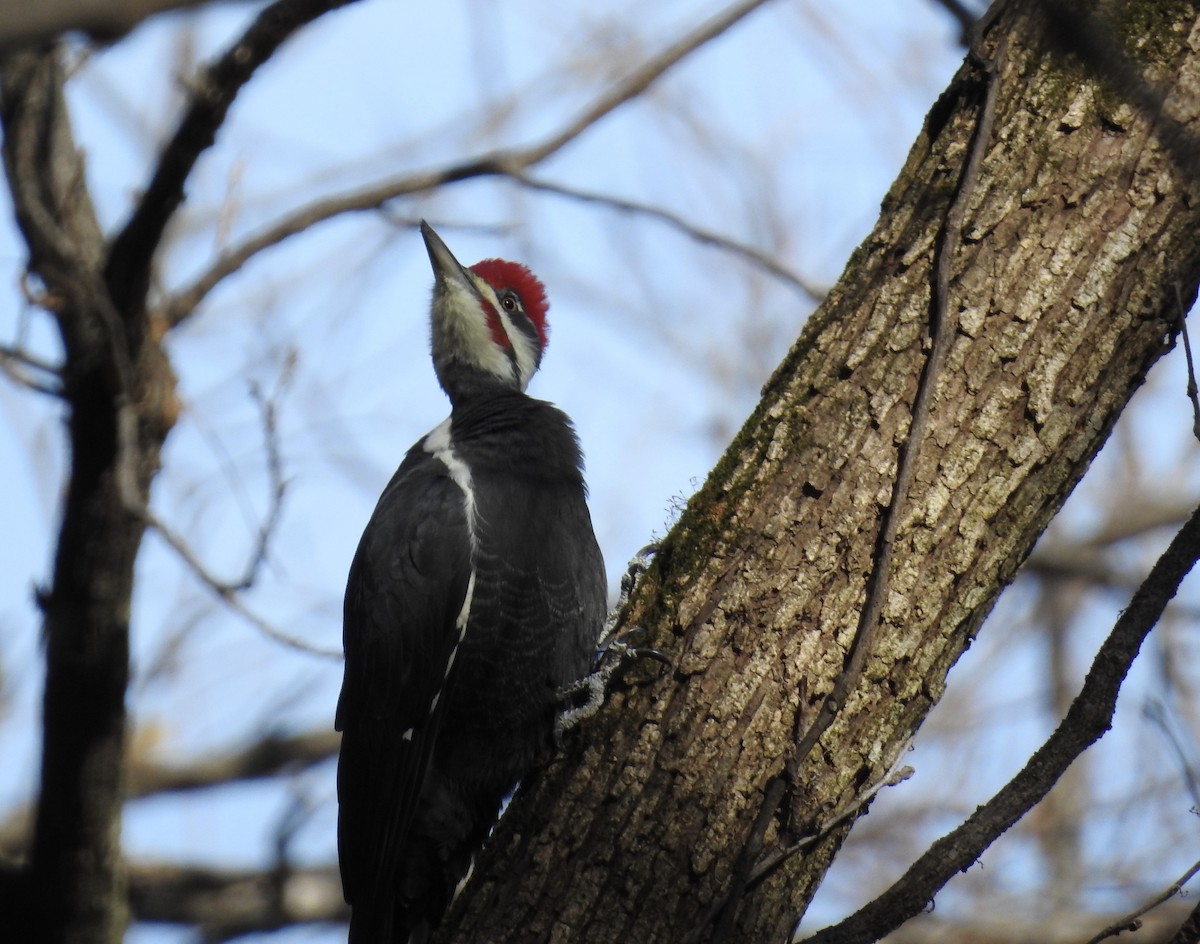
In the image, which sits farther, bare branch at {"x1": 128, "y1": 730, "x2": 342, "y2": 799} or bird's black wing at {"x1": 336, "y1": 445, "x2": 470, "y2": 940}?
bare branch at {"x1": 128, "y1": 730, "x2": 342, "y2": 799}

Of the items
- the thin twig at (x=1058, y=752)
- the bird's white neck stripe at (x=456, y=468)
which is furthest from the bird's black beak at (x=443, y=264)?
the thin twig at (x=1058, y=752)

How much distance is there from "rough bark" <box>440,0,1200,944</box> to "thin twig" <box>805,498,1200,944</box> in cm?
21

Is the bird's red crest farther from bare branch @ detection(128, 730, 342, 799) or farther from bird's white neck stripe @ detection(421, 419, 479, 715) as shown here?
bare branch @ detection(128, 730, 342, 799)

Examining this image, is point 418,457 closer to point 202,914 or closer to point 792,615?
point 792,615

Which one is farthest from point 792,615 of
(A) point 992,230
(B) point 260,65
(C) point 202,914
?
(C) point 202,914

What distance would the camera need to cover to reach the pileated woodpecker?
352cm

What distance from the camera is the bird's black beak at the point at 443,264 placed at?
15.9 ft

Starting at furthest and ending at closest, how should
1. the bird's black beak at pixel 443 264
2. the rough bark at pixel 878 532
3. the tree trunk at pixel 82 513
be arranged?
the bird's black beak at pixel 443 264
the tree trunk at pixel 82 513
the rough bark at pixel 878 532

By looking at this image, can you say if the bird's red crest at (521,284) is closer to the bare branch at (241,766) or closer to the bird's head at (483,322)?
the bird's head at (483,322)

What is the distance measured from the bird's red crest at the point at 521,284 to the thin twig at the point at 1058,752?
2.96 metres

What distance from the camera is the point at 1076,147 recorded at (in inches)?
101

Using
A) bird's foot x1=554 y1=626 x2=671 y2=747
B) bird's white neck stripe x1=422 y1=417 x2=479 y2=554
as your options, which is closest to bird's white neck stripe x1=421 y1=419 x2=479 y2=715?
bird's white neck stripe x1=422 y1=417 x2=479 y2=554

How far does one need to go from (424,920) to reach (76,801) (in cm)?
113

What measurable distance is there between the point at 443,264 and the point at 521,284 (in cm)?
31
